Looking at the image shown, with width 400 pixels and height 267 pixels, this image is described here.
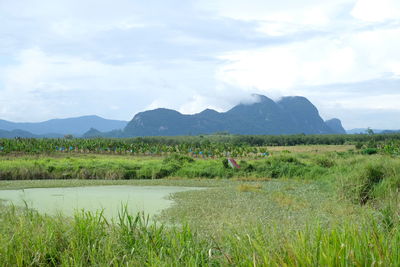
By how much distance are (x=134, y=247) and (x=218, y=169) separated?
11671 mm

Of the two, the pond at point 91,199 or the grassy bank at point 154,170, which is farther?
the grassy bank at point 154,170

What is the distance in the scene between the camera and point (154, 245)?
3.57 metres

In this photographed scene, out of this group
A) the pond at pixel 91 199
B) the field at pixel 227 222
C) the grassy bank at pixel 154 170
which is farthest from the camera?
the grassy bank at pixel 154 170

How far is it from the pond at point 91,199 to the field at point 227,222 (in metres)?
0.47

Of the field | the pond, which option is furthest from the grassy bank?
the pond

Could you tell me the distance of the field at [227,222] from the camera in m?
2.64

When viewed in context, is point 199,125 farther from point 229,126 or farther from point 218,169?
point 218,169

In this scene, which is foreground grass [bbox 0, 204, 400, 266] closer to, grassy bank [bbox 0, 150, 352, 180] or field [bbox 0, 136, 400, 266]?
field [bbox 0, 136, 400, 266]

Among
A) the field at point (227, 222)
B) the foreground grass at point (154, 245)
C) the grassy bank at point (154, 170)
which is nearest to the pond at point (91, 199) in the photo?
the field at point (227, 222)

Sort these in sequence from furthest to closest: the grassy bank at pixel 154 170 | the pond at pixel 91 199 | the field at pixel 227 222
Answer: the grassy bank at pixel 154 170 < the pond at pixel 91 199 < the field at pixel 227 222

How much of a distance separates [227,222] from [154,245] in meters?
0.83

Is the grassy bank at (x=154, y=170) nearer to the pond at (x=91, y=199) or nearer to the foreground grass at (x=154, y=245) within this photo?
the pond at (x=91, y=199)

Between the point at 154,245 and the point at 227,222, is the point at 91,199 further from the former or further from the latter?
the point at 227,222

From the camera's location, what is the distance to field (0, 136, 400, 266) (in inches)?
104
